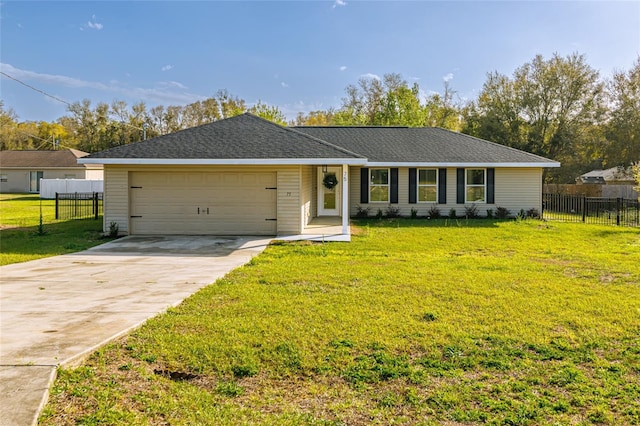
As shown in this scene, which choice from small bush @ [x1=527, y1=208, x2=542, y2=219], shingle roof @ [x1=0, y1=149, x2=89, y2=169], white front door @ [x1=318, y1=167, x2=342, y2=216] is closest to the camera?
small bush @ [x1=527, y1=208, x2=542, y2=219]

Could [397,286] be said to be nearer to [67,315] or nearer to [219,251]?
[67,315]

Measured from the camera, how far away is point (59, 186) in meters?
30.8

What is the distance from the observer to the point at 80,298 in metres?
6.23

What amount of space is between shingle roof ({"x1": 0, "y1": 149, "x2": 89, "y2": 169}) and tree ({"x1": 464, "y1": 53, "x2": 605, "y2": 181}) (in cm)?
3363

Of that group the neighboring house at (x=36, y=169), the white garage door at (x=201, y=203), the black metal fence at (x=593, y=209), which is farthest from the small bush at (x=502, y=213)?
the neighboring house at (x=36, y=169)

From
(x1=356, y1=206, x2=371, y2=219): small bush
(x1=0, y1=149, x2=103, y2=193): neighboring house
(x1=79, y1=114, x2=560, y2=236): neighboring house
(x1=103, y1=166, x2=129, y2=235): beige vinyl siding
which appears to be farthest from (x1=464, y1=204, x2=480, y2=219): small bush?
(x1=0, y1=149, x2=103, y2=193): neighboring house

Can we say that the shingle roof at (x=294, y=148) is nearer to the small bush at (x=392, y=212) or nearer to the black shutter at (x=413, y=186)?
the black shutter at (x=413, y=186)

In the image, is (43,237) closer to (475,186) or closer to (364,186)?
(364,186)

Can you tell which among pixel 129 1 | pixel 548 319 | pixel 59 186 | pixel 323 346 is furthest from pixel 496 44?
pixel 59 186

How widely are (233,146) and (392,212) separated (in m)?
7.48

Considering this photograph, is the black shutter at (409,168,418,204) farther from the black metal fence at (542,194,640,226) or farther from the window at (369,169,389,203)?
the black metal fence at (542,194,640,226)

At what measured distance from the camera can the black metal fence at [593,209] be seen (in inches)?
678

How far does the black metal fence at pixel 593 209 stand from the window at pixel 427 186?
4.82m

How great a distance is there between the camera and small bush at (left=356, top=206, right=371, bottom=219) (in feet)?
59.9
